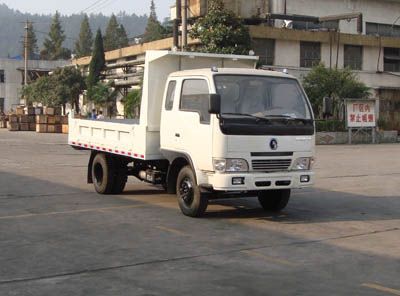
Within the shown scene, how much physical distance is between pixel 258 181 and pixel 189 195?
133 cm

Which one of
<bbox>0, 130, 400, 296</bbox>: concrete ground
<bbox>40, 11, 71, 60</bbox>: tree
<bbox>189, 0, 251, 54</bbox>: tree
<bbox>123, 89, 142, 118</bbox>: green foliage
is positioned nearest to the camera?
<bbox>0, 130, 400, 296</bbox>: concrete ground

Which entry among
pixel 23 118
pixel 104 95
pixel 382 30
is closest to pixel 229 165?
pixel 382 30

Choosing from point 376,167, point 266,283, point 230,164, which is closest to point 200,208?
point 230,164

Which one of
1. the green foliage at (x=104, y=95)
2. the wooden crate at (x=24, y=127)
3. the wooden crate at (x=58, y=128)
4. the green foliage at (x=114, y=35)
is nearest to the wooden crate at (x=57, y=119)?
the wooden crate at (x=58, y=128)

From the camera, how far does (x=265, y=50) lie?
4044 centimetres

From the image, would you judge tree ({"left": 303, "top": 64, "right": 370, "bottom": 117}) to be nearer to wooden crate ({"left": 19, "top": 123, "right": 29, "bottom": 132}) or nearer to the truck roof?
wooden crate ({"left": 19, "top": 123, "right": 29, "bottom": 132})

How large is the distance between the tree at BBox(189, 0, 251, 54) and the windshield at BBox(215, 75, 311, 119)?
77.0 feet

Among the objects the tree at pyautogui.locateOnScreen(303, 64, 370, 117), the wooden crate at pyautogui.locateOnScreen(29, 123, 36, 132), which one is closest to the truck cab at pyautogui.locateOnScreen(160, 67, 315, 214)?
the tree at pyautogui.locateOnScreen(303, 64, 370, 117)

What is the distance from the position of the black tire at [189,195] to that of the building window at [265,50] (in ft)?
99.0

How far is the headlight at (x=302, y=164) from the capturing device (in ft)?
33.1

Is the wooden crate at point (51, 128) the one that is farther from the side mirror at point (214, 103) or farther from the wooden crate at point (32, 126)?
the side mirror at point (214, 103)

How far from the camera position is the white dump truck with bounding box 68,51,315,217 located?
9.59 meters

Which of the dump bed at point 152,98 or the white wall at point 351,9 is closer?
the dump bed at point 152,98

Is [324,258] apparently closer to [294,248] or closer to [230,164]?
[294,248]
